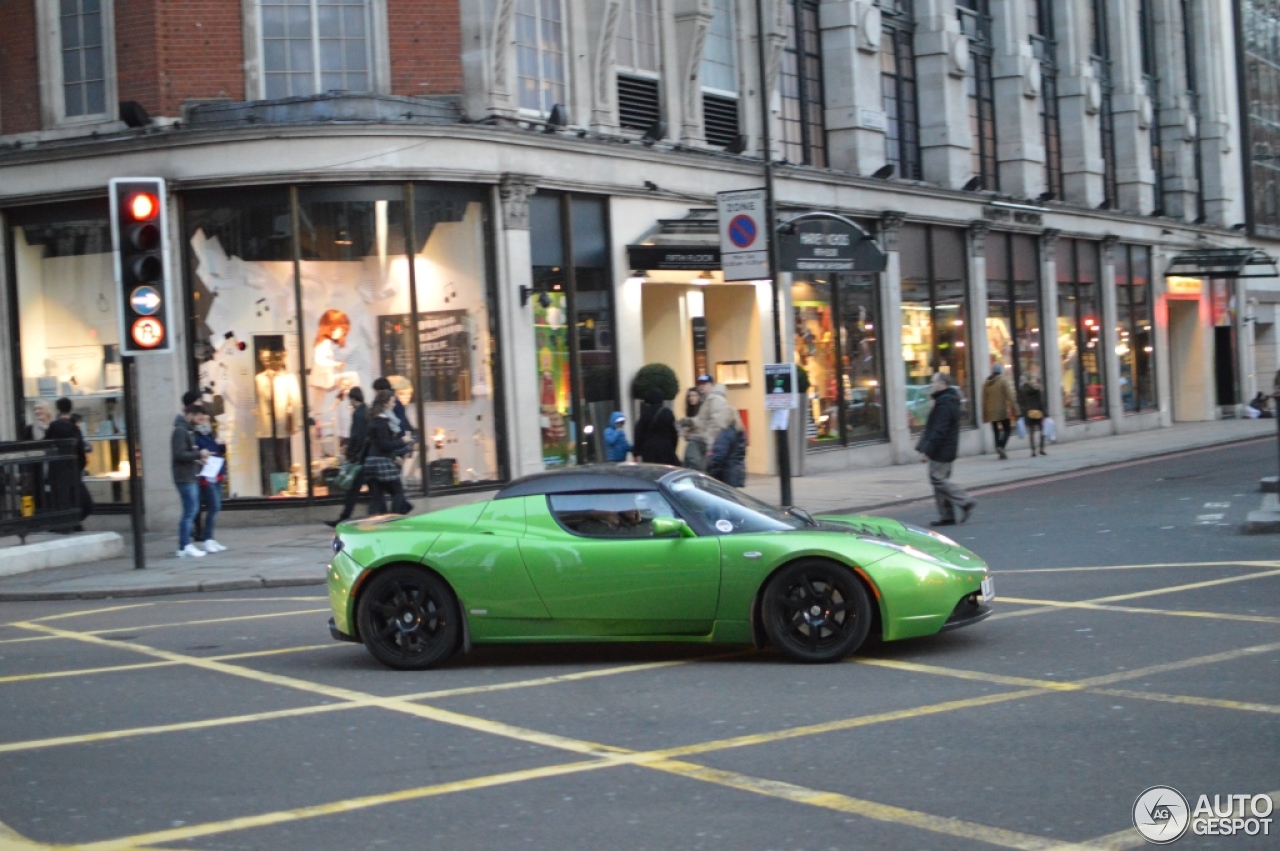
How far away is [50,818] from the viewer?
21.0 ft

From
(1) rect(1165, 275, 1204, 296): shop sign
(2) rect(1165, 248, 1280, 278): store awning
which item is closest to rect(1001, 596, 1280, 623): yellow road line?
(2) rect(1165, 248, 1280, 278): store awning

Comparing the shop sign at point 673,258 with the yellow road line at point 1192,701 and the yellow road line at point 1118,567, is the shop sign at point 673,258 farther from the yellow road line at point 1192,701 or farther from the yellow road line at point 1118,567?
the yellow road line at point 1192,701

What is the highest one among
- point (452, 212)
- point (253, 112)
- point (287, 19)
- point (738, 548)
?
point (287, 19)

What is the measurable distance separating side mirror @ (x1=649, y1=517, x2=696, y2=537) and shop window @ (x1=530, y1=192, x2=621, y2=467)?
1380 cm

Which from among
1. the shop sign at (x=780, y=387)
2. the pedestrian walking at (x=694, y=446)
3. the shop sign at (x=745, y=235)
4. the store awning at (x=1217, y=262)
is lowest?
the pedestrian walking at (x=694, y=446)

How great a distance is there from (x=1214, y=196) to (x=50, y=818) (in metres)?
48.6

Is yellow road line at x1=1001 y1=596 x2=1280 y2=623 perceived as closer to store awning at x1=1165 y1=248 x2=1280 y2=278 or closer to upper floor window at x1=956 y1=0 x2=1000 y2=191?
upper floor window at x1=956 y1=0 x2=1000 y2=191

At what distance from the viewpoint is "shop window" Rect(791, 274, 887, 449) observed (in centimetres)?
2961

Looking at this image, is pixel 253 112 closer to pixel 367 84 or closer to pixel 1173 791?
pixel 367 84

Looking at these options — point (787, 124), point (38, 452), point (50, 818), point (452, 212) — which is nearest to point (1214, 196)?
point (787, 124)

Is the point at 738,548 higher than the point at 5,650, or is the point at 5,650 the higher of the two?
the point at 738,548

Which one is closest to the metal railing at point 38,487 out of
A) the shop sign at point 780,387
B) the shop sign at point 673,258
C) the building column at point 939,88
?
the shop sign at point 780,387

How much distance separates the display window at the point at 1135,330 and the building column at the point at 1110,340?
46 cm

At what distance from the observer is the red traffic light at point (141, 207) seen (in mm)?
16328
